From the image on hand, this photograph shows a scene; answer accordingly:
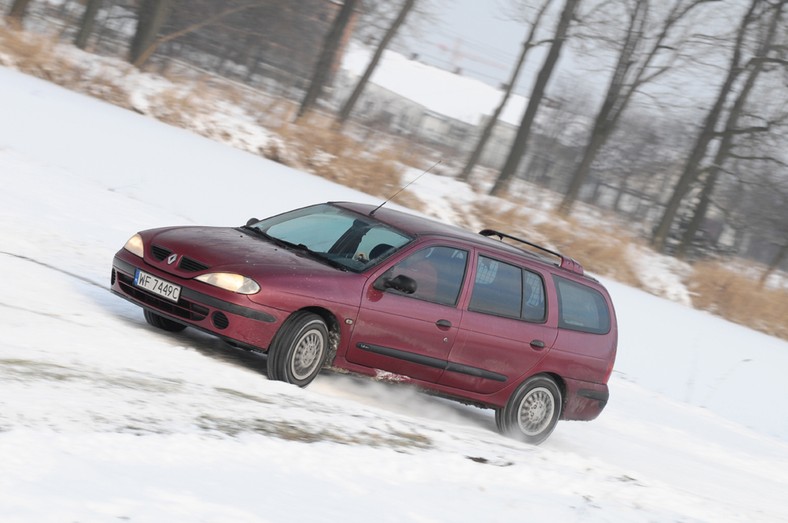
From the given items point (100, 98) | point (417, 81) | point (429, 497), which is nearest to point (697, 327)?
point (100, 98)

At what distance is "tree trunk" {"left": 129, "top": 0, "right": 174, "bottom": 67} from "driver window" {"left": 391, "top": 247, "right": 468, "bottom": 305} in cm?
1992

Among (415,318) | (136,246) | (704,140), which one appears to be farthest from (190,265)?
(704,140)

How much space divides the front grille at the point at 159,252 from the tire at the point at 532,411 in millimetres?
3292

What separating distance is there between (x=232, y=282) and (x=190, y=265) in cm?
41

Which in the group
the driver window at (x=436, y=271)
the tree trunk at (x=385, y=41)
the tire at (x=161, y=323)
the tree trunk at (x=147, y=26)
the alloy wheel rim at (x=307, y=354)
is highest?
the tree trunk at (x=385, y=41)

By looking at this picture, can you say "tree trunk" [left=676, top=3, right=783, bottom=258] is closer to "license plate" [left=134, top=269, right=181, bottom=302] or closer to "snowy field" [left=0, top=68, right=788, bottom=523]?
"snowy field" [left=0, top=68, right=788, bottom=523]

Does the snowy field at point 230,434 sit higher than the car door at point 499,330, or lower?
lower

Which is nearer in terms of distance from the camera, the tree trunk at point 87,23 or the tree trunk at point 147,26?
the tree trunk at point 147,26

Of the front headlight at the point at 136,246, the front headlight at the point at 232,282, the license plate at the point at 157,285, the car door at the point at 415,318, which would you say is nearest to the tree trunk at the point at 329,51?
the car door at the point at 415,318

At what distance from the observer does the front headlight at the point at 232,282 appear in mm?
7434

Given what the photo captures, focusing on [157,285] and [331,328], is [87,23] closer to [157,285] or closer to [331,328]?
[157,285]

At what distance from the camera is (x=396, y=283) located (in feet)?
26.3

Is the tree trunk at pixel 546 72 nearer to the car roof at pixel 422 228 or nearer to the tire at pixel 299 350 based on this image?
the car roof at pixel 422 228

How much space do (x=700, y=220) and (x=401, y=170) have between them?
18800mm
